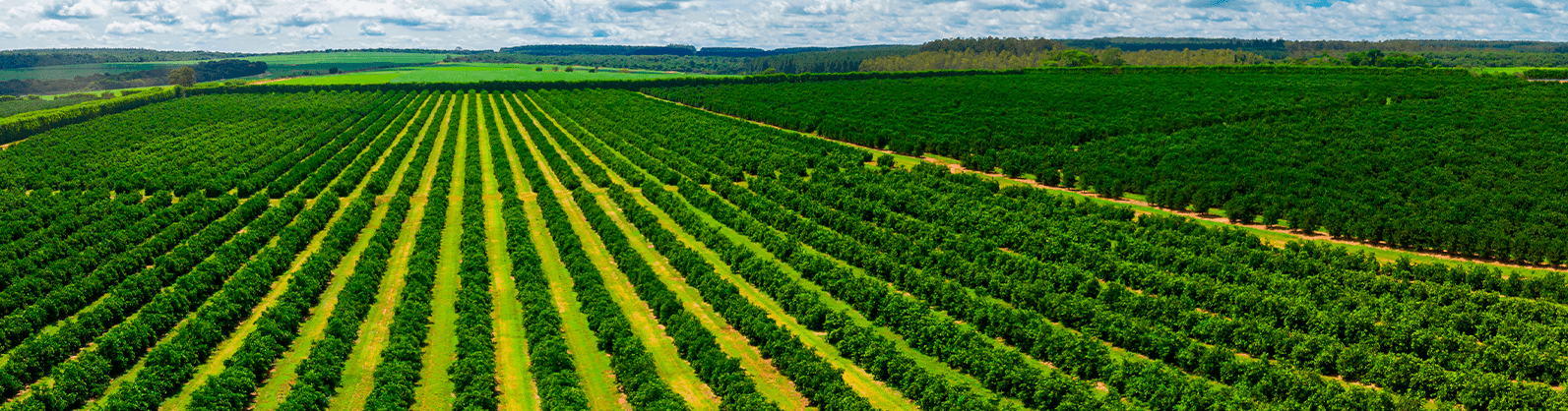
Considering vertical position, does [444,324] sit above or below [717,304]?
below

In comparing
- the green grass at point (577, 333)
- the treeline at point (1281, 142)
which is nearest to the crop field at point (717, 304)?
the green grass at point (577, 333)

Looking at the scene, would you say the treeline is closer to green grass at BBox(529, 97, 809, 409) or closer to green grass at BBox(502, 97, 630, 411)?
green grass at BBox(529, 97, 809, 409)

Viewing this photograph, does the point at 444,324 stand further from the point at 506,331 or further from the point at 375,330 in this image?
the point at 506,331

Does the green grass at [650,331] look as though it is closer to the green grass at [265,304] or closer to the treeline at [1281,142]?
the green grass at [265,304]

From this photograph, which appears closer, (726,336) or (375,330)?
(726,336)

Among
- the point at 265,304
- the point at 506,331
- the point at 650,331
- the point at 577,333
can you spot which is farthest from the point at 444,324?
the point at 265,304

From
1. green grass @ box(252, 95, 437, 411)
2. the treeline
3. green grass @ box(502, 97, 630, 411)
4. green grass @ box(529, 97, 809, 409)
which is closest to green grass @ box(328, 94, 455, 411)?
green grass @ box(252, 95, 437, 411)

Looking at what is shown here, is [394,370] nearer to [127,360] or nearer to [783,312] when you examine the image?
[127,360]
